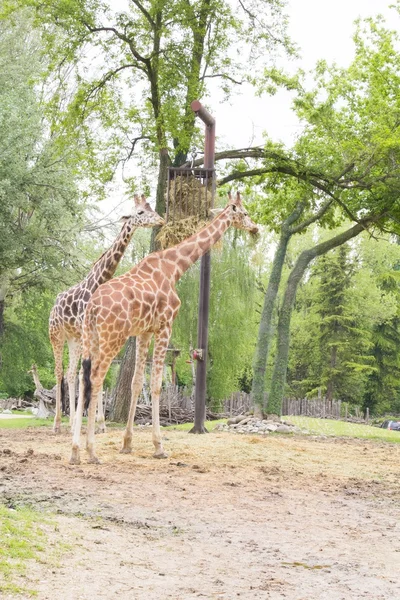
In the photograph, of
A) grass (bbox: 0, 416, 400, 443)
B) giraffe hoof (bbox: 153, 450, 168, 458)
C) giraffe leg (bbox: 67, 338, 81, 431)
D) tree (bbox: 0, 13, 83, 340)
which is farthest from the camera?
tree (bbox: 0, 13, 83, 340)

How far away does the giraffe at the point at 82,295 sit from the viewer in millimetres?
11070

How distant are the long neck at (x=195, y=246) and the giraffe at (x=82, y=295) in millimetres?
444

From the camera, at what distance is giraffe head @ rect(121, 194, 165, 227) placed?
431 inches

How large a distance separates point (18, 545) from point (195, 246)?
637 cm

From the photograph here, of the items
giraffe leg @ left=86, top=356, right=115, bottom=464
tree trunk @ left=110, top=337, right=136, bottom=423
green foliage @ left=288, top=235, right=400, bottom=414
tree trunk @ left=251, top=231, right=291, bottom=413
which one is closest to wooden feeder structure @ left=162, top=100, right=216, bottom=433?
tree trunk @ left=110, top=337, right=136, bottom=423

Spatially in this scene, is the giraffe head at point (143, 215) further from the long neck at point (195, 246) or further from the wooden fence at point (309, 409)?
the wooden fence at point (309, 409)

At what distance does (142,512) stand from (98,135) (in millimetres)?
15007

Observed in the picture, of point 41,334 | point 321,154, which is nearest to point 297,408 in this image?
point 41,334

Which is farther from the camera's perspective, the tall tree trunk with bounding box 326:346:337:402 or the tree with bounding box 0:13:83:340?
the tall tree trunk with bounding box 326:346:337:402

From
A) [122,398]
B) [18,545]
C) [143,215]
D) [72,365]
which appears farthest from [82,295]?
[18,545]

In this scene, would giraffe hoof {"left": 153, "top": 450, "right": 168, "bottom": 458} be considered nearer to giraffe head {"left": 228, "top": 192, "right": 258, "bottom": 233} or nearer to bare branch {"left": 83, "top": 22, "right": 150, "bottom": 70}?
giraffe head {"left": 228, "top": 192, "right": 258, "bottom": 233}

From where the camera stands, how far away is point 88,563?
5.43m

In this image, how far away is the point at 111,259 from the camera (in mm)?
11711

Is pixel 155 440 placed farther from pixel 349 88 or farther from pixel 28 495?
pixel 349 88
